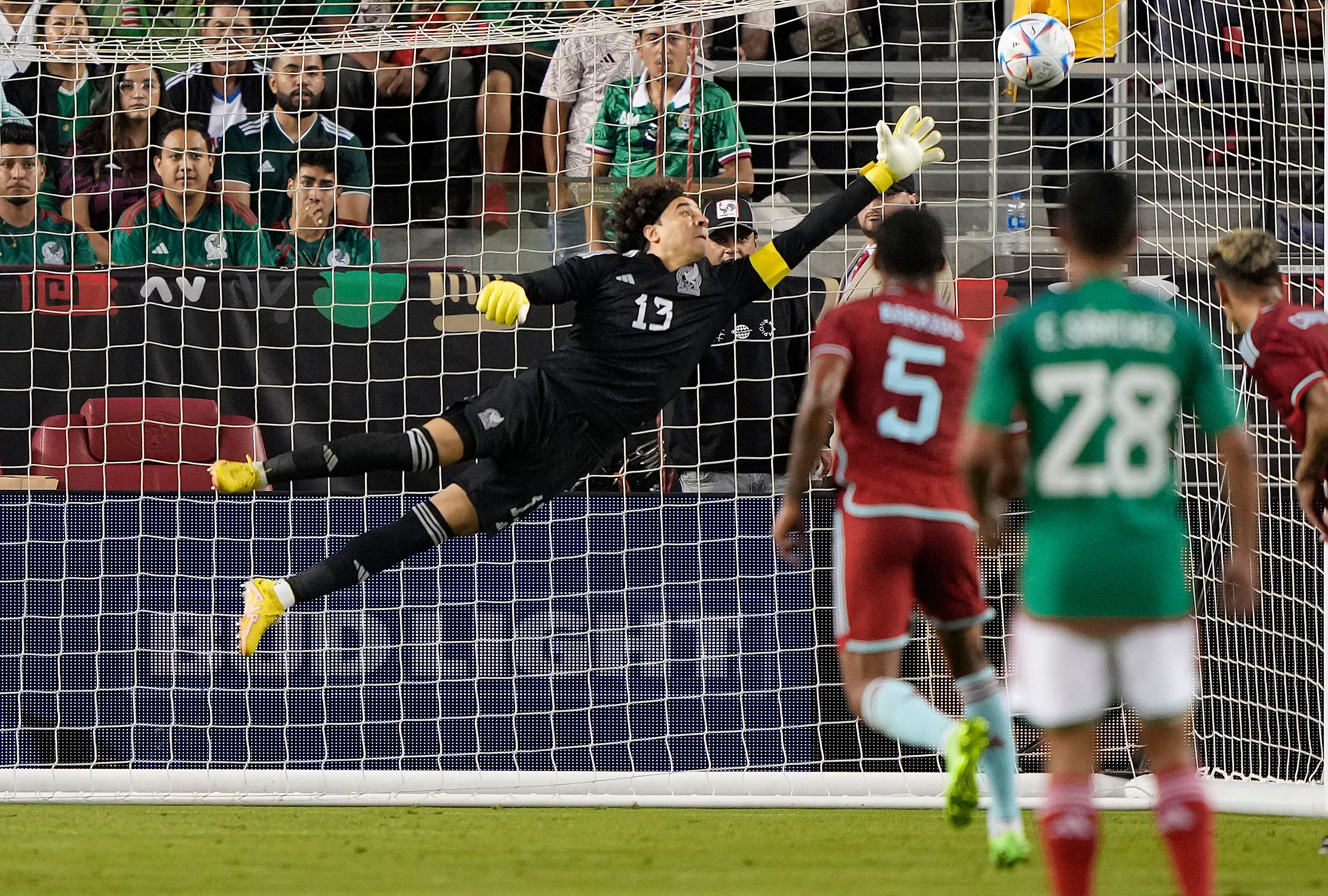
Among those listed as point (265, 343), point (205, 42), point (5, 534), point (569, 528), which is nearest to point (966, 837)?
point (569, 528)

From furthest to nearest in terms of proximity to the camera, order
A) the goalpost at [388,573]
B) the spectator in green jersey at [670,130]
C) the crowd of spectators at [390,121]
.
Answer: the crowd of spectators at [390,121] < the spectator in green jersey at [670,130] < the goalpost at [388,573]

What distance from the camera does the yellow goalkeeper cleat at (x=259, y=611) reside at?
5906mm

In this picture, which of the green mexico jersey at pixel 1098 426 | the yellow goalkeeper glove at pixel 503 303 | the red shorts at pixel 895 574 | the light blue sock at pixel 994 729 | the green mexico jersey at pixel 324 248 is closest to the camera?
the green mexico jersey at pixel 1098 426

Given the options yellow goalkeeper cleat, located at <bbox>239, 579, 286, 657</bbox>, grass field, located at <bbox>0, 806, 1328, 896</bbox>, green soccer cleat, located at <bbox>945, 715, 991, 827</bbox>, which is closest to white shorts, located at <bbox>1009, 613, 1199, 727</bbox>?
green soccer cleat, located at <bbox>945, 715, 991, 827</bbox>

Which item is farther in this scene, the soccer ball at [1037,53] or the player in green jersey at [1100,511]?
the soccer ball at [1037,53]

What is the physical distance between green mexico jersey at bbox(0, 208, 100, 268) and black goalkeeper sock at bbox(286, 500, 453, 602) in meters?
2.82

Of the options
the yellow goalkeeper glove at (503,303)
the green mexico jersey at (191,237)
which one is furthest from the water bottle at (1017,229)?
the green mexico jersey at (191,237)

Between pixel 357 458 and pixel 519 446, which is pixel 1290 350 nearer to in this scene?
pixel 519 446

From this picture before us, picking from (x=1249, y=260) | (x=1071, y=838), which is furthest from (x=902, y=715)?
(x=1249, y=260)

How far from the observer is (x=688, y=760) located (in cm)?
717

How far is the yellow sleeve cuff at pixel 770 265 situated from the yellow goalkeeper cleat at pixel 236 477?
200 cm

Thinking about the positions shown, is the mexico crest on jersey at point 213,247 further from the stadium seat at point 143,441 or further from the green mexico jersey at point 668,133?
the green mexico jersey at point 668,133

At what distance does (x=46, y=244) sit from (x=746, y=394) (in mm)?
3679

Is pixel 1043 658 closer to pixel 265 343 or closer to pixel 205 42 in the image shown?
A: pixel 265 343
